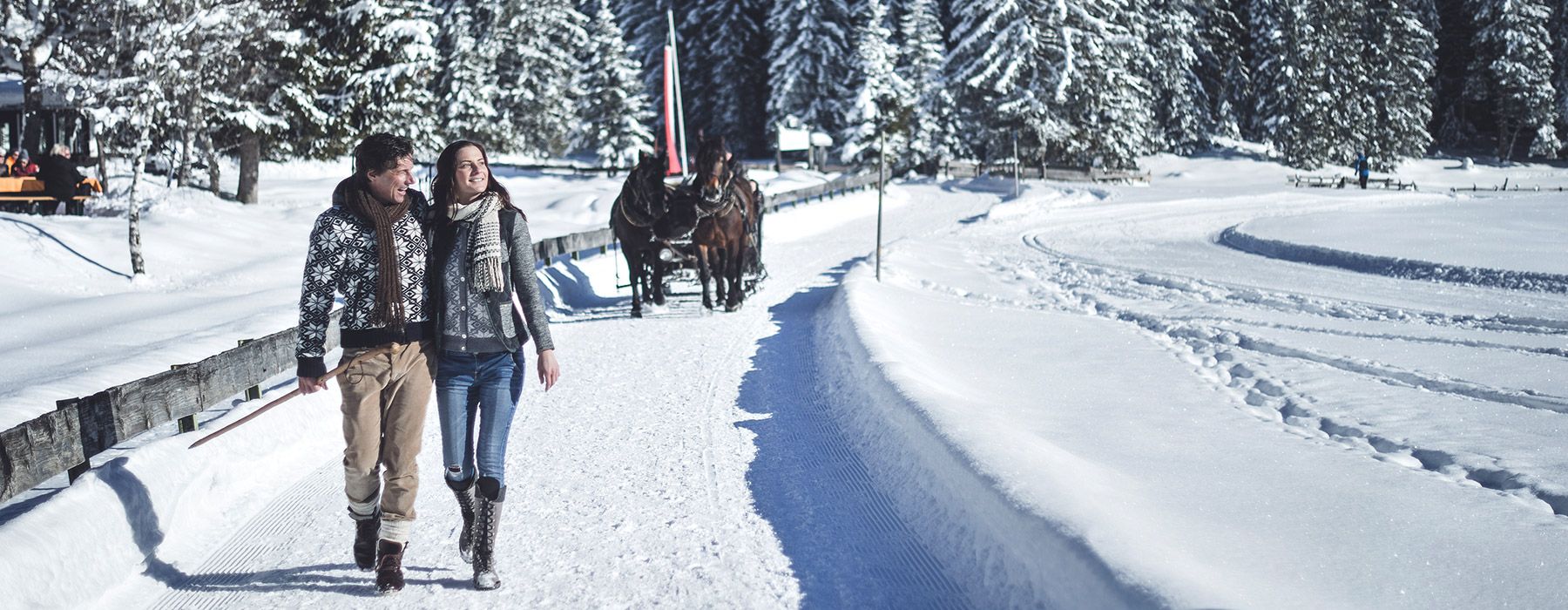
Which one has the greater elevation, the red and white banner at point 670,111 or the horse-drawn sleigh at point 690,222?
the red and white banner at point 670,111

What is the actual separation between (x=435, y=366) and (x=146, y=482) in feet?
5.98

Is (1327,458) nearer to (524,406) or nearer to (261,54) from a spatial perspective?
(524,406)

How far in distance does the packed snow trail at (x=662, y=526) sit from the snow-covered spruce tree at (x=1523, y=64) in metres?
65.3

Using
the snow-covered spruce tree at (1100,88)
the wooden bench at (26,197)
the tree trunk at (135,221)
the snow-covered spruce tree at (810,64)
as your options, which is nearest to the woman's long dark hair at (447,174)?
the tree trunk at (135,221)

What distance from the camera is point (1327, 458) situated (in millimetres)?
6395

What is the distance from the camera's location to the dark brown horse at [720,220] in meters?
Answer: 13.5

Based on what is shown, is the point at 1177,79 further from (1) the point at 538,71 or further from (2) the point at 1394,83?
(1) the point at 538,71

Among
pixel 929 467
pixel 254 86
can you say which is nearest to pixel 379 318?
pixel 929 467

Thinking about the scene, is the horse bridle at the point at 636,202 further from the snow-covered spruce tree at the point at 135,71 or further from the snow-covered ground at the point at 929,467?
the snow-covered spruce tree at the point at 135,71

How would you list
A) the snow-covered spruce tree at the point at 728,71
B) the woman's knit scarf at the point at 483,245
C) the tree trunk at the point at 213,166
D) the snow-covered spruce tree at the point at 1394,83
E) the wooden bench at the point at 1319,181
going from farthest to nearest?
the snow-covered spruce tree at the point at 728,71
the snow-covered spruce tree at the point at 1394,83
the wooden bench at the point at 1319,181
the tree trunk at the point at 213,166
the woman's knit scarf at the point at 483,245

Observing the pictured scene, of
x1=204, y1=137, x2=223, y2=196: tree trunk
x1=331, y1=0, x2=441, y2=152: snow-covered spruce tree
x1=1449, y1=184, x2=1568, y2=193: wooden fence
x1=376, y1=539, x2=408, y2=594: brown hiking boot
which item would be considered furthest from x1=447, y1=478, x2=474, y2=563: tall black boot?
x1=1449, y1=184, x2=1568, y2=193: wooden fence

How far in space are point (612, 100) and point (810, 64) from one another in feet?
36.4

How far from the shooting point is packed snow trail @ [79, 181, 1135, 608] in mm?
4797

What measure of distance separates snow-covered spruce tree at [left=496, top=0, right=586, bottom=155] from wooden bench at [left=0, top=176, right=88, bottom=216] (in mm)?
30621
